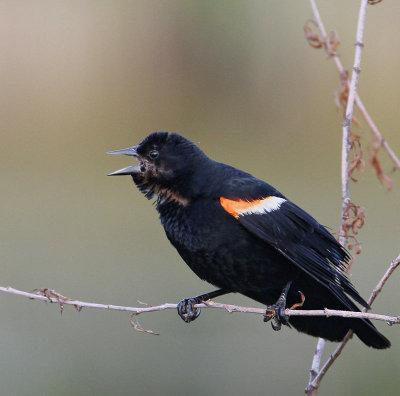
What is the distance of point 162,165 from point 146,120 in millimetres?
3871

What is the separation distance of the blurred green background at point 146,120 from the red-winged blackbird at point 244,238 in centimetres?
247

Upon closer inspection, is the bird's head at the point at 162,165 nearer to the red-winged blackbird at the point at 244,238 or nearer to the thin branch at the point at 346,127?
the red-winged blackbird at the point at 244,238

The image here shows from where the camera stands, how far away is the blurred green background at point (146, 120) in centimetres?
571

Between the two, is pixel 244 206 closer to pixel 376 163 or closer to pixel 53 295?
pixel 376 163

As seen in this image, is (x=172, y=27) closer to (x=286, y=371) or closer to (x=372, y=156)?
(x=286, y=371)

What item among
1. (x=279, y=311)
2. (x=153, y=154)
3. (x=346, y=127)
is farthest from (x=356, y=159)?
(x=153, y=154)

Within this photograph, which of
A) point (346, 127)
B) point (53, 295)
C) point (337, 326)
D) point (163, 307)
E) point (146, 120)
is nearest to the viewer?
point (163, 307)

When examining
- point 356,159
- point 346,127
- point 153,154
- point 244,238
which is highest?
point 346,127

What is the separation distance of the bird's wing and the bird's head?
0.67 ft

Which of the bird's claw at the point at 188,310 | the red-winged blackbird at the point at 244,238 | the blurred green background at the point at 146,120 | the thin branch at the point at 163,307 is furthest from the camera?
the blurred green background at the point at 146,120

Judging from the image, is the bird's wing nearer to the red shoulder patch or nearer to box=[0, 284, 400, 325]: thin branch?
the red shoulder patch

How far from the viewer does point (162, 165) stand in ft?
9.30

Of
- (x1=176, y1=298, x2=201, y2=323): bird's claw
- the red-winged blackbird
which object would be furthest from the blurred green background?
the red-winged blackbird

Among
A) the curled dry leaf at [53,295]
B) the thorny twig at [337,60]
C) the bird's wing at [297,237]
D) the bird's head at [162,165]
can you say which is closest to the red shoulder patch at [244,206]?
the bird's wing at [297,237]
